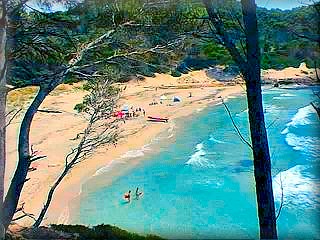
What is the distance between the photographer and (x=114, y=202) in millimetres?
10648

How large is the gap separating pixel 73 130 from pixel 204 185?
24.8 ft

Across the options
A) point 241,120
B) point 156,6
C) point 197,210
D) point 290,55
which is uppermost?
point 156,6

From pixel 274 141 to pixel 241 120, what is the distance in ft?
5.97

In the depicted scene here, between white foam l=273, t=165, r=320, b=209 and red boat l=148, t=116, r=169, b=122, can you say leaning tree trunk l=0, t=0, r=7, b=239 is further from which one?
red boat l=148, t=116, r=169, b=122

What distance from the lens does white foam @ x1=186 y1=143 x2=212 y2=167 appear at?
543 inches

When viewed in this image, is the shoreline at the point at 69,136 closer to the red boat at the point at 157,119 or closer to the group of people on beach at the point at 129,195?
the red boat at the point at 157,119

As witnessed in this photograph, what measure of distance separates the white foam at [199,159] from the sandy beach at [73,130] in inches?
88.3

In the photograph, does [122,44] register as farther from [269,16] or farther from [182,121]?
[182,121]

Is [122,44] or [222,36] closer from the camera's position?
[222,36]

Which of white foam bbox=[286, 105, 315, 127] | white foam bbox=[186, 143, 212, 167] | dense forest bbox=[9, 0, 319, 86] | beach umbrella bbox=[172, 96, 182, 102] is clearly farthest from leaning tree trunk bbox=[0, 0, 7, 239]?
beach umbrella bbox=[172, 96, 182, 102]

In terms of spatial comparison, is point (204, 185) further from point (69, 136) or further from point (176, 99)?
point (176, 99)

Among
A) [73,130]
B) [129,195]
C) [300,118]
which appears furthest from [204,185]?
[300,118]

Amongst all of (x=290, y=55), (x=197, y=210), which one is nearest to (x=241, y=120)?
(x=197, y=210)

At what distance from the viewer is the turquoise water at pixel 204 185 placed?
895 cm
